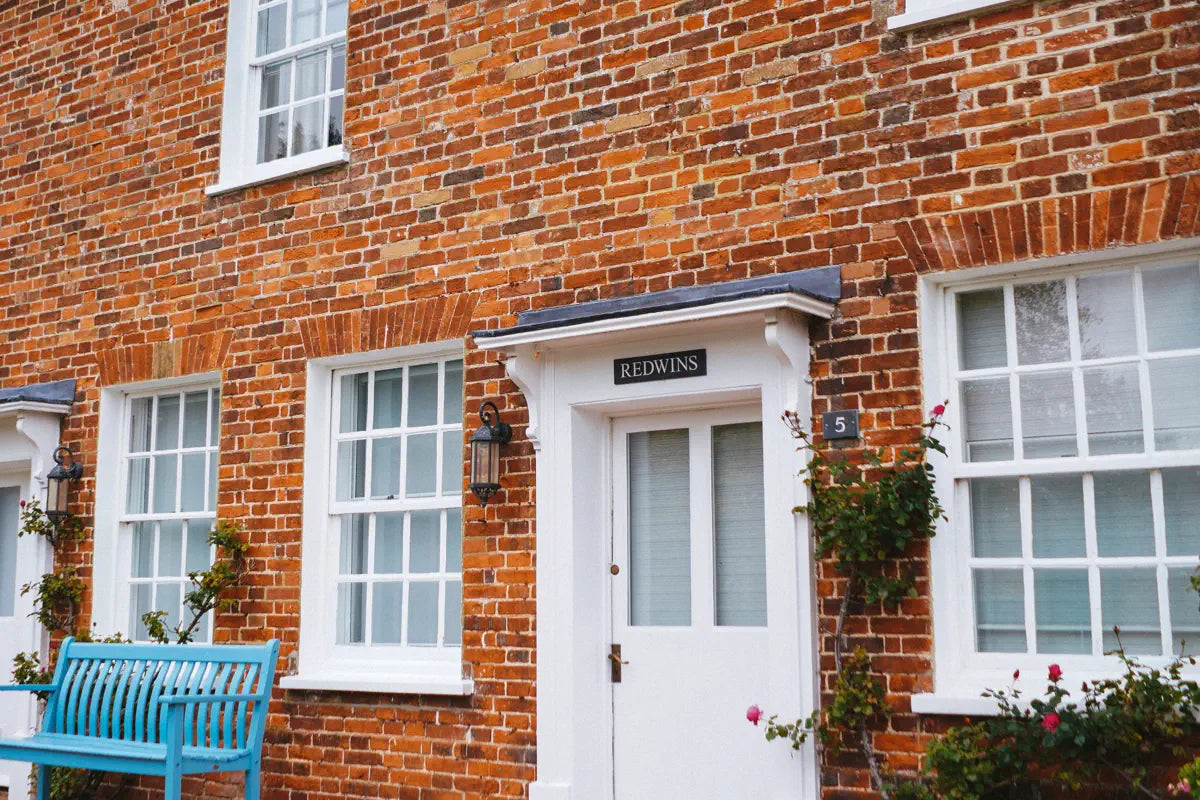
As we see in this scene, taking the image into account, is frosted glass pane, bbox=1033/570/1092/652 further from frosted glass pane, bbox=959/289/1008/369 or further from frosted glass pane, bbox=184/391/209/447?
frosted glass pane, bbox=184/391/209/447

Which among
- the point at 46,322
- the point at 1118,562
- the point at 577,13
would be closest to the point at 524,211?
the point at 577,13

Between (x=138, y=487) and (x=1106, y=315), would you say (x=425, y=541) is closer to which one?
(x=138, y=487)

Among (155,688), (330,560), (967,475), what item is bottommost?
(155,688)

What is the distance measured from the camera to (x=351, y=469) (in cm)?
788

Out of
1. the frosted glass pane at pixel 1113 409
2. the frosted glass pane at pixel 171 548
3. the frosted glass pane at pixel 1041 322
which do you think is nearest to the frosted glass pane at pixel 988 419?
the frosted glass pane at pixel 1041 322

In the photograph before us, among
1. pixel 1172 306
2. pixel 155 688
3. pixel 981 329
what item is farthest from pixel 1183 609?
pixel 155 688

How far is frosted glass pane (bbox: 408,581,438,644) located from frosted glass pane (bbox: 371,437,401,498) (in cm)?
59

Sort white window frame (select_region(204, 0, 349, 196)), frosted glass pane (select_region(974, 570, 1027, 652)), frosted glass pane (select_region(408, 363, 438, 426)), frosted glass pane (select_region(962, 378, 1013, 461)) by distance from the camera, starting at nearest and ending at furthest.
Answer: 1. frosted glass pane (select_region(974, 570, 1027, 652))
2. frosted glass pane (select_region(962, 378, 1013, 461))
3. frosted glass pane (select_region(408, 363, 438, 426))
4. white window frame (select_region(204, 0, 349, 196))

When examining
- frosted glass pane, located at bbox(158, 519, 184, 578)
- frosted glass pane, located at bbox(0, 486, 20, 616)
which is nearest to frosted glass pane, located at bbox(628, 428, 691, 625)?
frosted glass pane, located at bbox(158, 519, 184, 578)

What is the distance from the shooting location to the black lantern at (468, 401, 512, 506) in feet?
22.7

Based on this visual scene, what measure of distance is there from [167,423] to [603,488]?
11.6ft

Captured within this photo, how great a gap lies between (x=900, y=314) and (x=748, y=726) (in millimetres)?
2098

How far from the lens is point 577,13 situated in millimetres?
7117

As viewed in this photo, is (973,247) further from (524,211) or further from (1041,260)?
(524,211)
